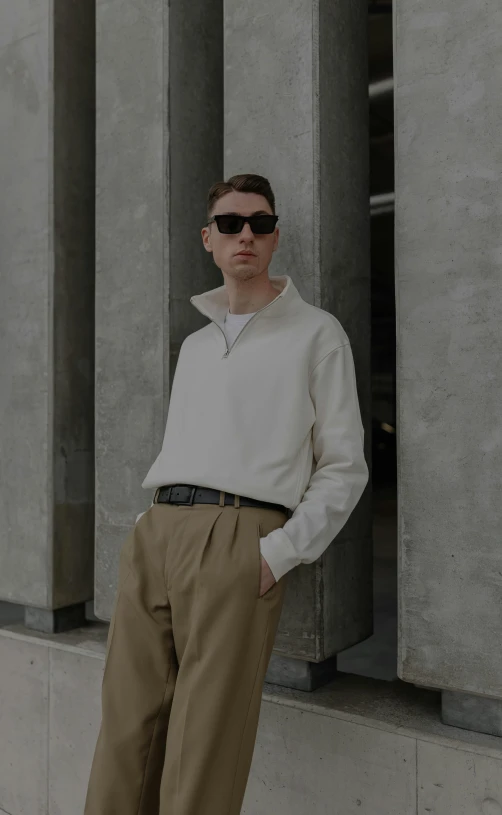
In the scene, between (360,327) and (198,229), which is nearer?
(360,327)

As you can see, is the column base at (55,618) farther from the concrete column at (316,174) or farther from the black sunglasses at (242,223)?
the black sunglasses at (242,223)

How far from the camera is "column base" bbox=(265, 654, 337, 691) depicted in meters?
2.85

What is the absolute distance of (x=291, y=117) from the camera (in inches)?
112

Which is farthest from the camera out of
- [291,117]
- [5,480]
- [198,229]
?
[5,480]

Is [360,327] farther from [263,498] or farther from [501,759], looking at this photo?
[501,759]

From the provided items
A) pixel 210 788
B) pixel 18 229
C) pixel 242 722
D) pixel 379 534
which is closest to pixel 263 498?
pixel 242 722

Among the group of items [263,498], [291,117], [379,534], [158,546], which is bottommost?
[379,534]

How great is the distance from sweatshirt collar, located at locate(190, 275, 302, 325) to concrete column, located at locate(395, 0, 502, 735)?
41 centimetres

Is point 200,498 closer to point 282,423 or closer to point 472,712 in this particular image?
point 282,423

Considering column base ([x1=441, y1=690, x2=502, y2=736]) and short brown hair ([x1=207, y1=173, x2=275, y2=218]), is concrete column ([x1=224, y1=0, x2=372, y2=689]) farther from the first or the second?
column base ([x1=441, y1=690, x2=502, y2=736])

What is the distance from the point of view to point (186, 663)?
219 cm

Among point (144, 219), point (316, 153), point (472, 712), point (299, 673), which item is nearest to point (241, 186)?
point (316, 153)

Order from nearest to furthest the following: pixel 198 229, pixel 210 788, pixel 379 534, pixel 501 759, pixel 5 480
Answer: pixel 210 788 < pixel 501 759 < pixel 198 229 < pixel 5 480 < pixel 379 534

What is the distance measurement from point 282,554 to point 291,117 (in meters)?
1.78
